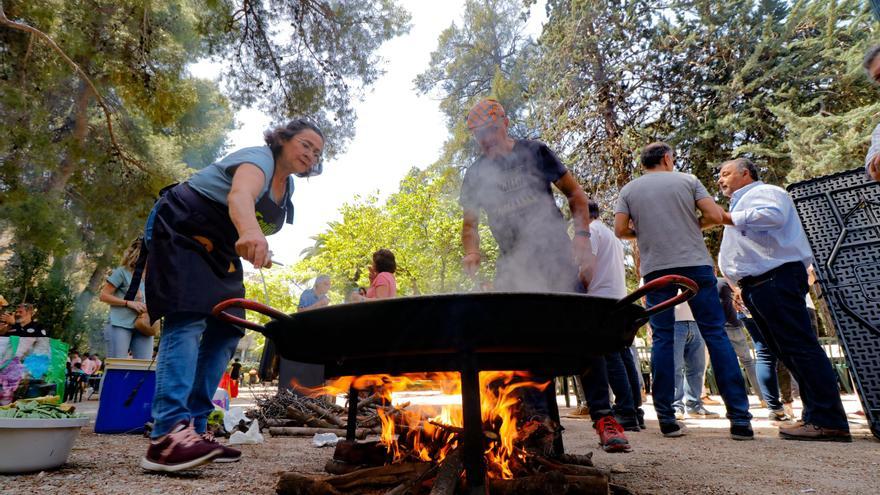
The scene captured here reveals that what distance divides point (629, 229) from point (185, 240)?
3.04m

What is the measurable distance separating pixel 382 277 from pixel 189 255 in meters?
2.01

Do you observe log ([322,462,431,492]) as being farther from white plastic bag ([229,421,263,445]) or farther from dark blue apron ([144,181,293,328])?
white plastic bag ([229,421,263,445])

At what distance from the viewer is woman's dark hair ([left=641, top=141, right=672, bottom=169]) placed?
363 cm

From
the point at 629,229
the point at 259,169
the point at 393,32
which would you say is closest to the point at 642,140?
the point at 393,32

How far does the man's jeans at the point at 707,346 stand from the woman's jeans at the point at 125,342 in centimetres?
435

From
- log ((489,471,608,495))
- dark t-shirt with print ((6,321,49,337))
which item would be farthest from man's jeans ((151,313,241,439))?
dark t-shirt with print ((6,321,49,337))

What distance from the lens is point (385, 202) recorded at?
2120 centimetres

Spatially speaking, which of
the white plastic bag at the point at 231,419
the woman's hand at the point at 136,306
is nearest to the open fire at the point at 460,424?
the white plastic bag at the point at 231,419

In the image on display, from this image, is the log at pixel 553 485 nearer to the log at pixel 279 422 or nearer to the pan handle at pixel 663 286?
the pan handle at pixel 663 286

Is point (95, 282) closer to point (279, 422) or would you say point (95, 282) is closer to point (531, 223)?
point (279, 422)

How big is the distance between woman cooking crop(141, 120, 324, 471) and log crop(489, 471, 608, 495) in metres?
1.17

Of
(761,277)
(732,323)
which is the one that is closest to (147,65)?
(761,277)

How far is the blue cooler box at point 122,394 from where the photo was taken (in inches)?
139

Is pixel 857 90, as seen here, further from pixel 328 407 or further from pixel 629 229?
pixel 328 407
